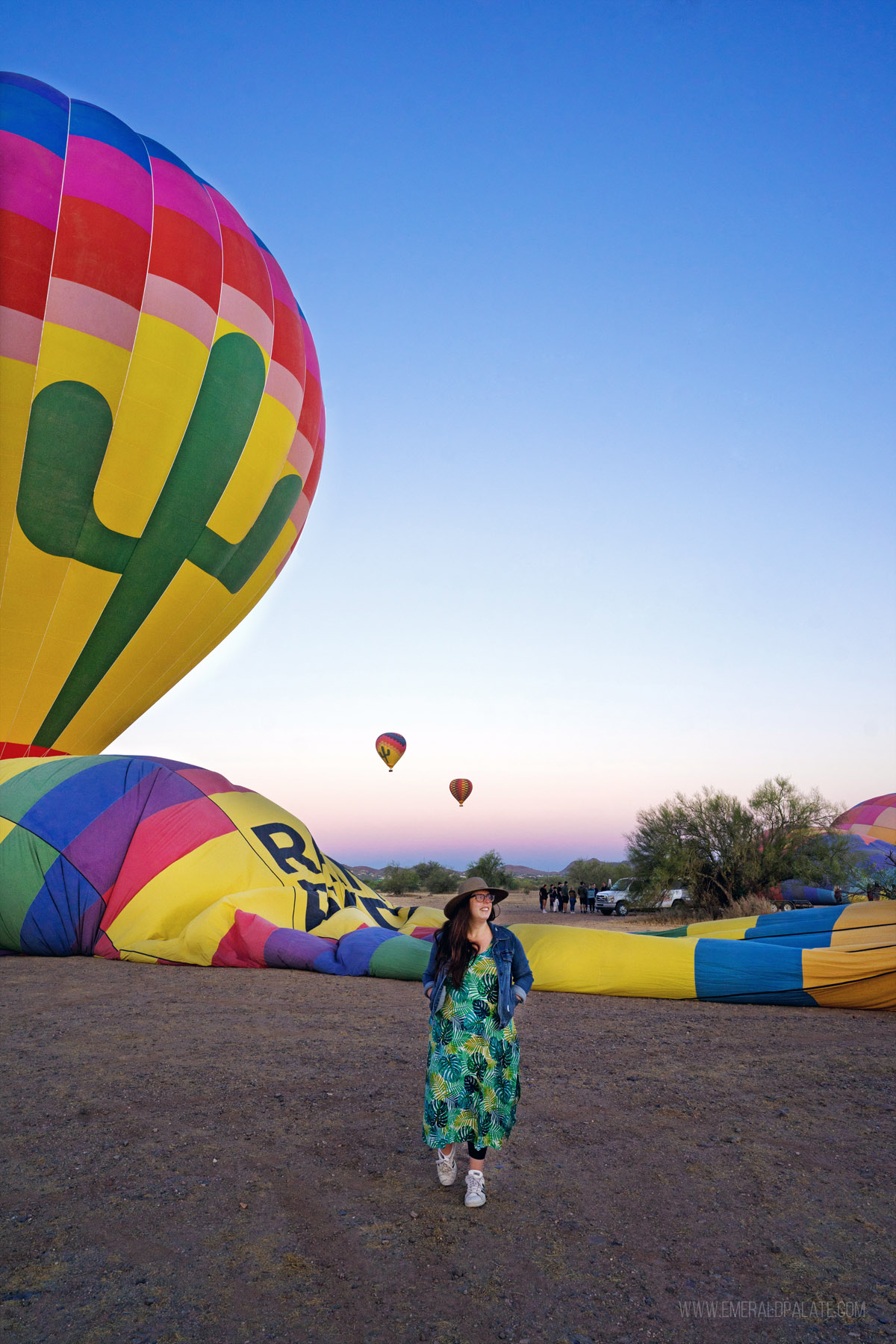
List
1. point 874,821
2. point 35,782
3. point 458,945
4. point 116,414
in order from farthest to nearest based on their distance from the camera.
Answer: point 874,821
point 116,414
point 35,782
point 458,945

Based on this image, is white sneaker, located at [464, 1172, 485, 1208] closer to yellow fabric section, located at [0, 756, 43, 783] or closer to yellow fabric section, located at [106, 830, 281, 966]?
yellow fabric section, located at [106, 830, 281, 966]

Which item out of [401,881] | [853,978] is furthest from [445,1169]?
[401,881]

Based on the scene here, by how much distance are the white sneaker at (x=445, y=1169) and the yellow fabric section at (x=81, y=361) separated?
1002 centimetres

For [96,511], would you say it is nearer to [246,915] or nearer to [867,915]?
[246,915]

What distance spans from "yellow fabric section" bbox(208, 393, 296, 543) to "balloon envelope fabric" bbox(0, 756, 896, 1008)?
3.85 meters

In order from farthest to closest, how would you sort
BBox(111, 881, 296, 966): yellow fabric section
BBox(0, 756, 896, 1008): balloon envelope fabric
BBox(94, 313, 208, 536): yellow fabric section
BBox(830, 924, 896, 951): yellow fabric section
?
BBox(94, 313, 208, 536): yellow fabric section → BBox(111, 881, 296, 966): yellow fabric section → BBox(0, 756, 896, 1008): balloon envelope fabric → BBox(830, 924, 896, 951): yellow fabric section

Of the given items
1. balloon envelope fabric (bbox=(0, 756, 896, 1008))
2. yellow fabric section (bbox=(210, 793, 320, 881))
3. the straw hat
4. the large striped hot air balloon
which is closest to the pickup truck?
balloon envelope fabric (bbox=(0, 756, 896, 1008))

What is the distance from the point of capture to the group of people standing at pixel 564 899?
27531 millimetres

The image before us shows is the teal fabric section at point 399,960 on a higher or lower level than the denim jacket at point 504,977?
lower

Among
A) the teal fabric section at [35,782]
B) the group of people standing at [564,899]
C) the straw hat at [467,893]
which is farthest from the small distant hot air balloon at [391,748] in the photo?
the straw hat at [467,893]

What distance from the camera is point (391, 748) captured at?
26.9m

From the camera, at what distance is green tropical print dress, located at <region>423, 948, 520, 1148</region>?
319 cm

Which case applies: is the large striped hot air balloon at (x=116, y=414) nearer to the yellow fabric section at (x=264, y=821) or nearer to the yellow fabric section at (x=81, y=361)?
the yellow fabric section at (x=81, y=361)

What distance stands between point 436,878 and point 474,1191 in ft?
106
